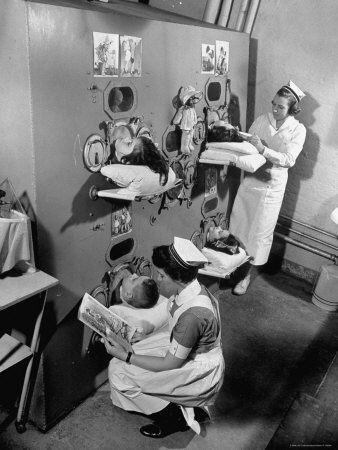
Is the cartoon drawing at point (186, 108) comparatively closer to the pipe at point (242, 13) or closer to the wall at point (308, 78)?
the pipe at point (242, 13)

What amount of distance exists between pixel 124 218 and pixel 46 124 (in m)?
1.08

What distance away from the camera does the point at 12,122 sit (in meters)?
2.39

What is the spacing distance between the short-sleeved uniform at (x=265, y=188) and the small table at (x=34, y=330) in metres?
2.65

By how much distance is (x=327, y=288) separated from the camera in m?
5.07

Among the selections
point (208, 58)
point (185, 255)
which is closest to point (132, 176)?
point (185, 255)

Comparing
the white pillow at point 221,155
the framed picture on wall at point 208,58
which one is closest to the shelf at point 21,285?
the white pillow at point 221,155

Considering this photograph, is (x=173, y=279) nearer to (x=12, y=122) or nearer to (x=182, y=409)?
(x=182, y=409)

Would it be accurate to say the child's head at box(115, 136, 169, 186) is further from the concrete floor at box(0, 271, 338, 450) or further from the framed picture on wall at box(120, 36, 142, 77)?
the concrete floor at box(0, 271, 338, 450)

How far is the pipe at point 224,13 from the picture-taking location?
14.6 ft

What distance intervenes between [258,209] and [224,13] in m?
2.19

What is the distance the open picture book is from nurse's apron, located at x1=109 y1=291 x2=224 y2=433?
28cm

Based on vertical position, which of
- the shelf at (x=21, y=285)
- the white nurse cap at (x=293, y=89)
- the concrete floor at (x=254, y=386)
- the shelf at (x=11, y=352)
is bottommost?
the concrete floor at (x=254, y=386)

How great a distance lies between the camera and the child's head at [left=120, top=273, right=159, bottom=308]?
315 centimetres

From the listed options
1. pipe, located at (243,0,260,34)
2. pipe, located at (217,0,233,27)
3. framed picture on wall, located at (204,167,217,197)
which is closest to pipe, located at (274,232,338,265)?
framed picture on wall, located at (204,167,217,197)
